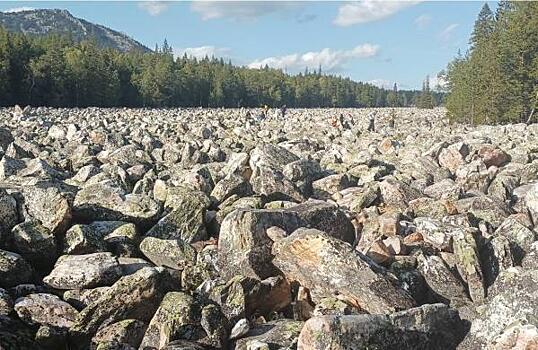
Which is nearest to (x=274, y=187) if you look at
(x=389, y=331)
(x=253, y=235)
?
(x=253, y=235)

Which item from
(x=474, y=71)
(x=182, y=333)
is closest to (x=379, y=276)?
(x=182, y=333)

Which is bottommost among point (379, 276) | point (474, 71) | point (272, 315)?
point (272, 315)

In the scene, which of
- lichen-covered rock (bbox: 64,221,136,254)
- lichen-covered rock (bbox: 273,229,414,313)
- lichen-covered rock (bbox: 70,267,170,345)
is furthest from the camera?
lichen-covered rock (bbox: 64,221,136,254)

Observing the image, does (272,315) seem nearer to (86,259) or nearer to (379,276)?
(379,276)

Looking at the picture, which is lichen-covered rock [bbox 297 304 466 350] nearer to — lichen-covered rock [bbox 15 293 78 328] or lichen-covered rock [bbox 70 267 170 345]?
lichen-covered rock [bbox 70 267 170 345]

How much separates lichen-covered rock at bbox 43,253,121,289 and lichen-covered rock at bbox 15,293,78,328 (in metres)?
0.67

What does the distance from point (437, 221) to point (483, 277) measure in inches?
72.9

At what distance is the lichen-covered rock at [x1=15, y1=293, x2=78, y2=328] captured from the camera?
795cm

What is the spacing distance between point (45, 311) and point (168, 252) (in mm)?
2659

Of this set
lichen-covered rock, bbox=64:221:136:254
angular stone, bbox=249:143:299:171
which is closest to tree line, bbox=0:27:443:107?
Answer: angular stone, bbox=249:143:299:171

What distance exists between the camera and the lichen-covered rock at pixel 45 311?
795 centimetres

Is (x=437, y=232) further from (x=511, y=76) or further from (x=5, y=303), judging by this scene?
(x=511, y=76)

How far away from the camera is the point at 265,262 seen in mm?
9414

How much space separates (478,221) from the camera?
11.5 meters
